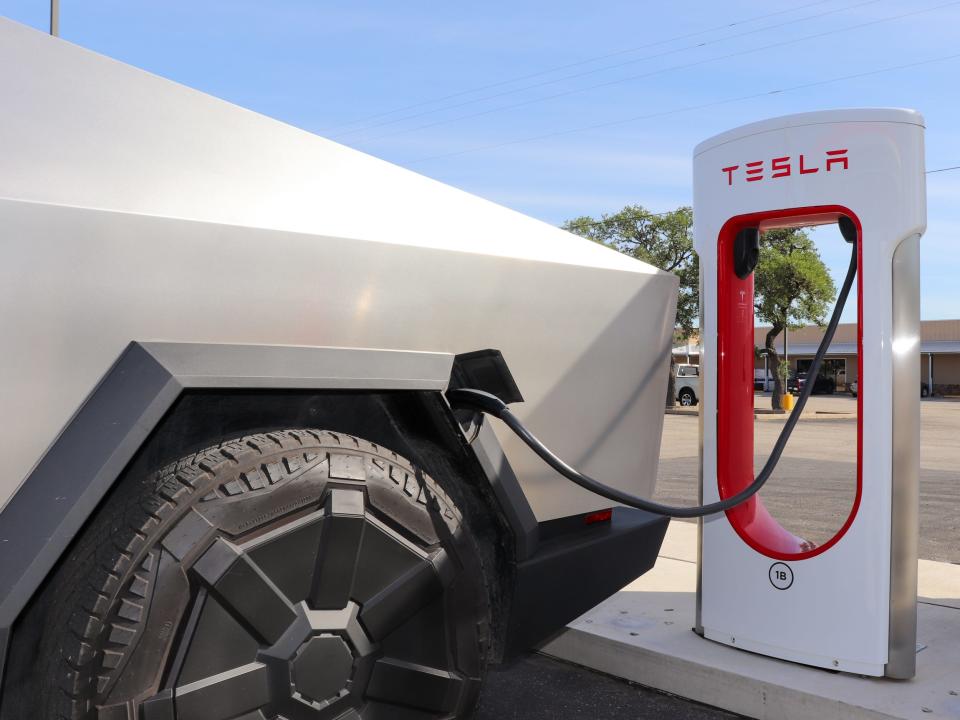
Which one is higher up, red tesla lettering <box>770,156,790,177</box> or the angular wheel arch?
red tesla lettering <box>770,156,790,177</box>

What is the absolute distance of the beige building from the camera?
2132 inches

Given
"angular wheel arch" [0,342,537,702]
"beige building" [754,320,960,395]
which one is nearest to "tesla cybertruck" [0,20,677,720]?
"angular wheel arch" [0,342,537,702]

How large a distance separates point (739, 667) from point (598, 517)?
104 cm

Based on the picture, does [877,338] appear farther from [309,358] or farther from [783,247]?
[783,247]

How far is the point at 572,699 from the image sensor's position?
Result: 10.9 ft

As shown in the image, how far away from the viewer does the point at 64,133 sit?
5.52 ft

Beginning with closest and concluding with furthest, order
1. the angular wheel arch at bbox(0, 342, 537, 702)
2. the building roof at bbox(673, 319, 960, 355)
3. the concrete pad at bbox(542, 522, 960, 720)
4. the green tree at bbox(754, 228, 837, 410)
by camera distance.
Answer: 1. the angular wheel arch at bbox(0, 342, 537, 702)
2. the concrete pad at bbox(542, 522, 960, 720)
3. the green tree at bbox(754, 228, 837, 410)
4. the building roof at bbox(673, 319, 960, 355)

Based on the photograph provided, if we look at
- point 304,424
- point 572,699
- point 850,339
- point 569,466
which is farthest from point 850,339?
point 304,424

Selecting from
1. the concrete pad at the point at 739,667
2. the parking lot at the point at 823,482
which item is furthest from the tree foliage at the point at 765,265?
the concrete pad at the point at 739,667

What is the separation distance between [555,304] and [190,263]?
0.97 m

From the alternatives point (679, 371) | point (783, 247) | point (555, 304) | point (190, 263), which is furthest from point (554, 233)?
point (679, 371)

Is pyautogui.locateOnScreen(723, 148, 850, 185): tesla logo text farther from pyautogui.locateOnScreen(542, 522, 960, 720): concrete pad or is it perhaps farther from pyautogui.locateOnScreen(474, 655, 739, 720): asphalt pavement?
pyautogui.locateOnScreen(474, 655, 739, 720): asphalt pavement

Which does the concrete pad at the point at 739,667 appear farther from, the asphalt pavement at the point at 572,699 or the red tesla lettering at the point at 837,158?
the red tesla lettering at the point at 837,158

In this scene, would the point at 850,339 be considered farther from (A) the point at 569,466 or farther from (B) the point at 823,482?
(A) the point at 569,466
